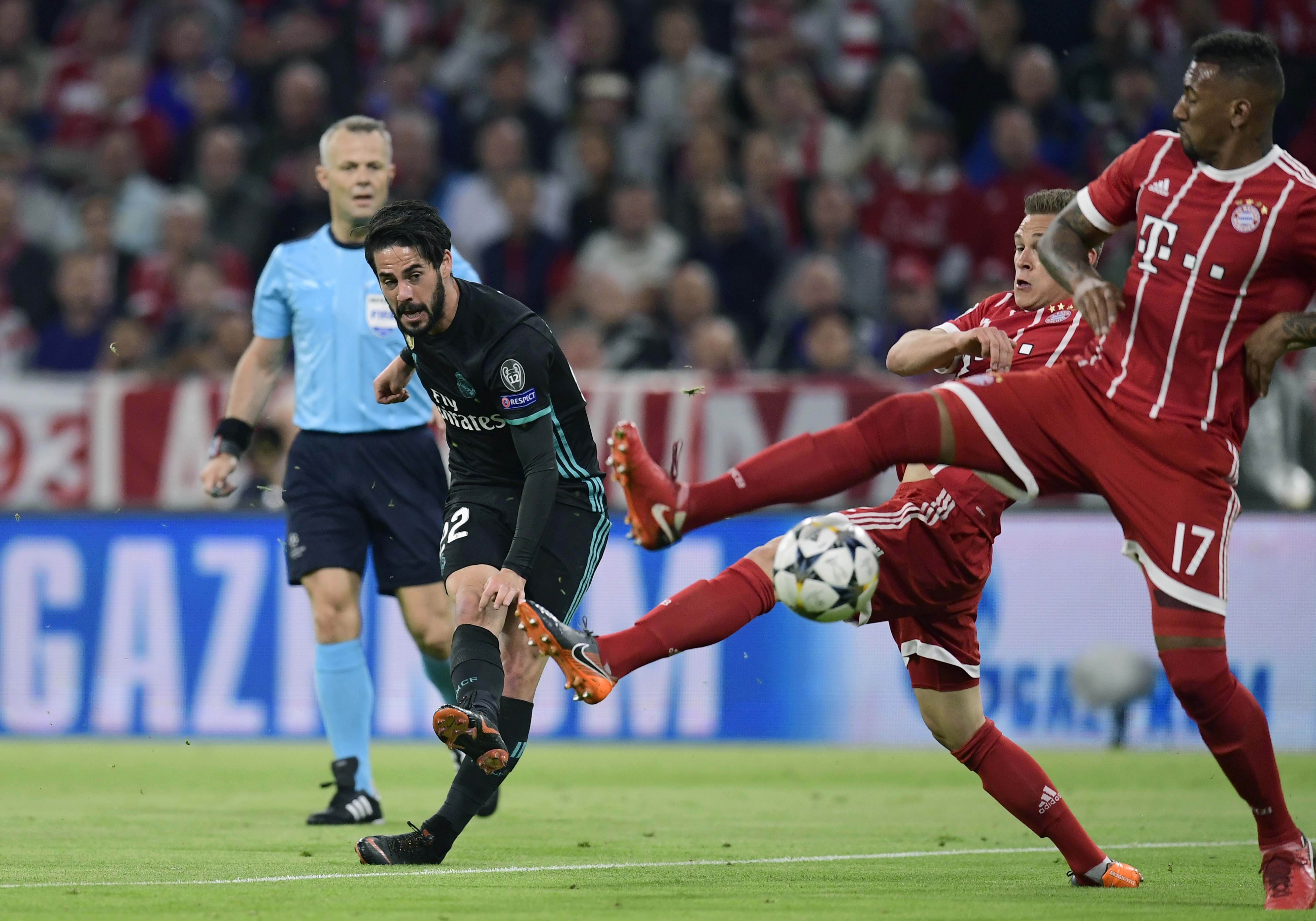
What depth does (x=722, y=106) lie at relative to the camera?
48.1 feet

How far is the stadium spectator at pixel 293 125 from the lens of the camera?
15.0 m

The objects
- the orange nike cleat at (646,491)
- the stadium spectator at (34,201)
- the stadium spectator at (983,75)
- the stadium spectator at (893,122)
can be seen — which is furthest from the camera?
the stadium spectator at (34,201)

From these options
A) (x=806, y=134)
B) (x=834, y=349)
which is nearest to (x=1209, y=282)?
(x=834, y=349)

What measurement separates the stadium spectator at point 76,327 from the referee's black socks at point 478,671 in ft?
29.0

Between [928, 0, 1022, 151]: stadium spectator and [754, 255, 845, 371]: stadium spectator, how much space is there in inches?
79.9

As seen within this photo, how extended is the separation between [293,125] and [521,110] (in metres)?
1.88

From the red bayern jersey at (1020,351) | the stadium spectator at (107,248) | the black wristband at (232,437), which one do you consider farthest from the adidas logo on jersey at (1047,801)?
the stadium spectator at (107,248)

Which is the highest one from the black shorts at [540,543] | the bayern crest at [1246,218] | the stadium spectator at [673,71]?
the stadium spectator at [673,71]

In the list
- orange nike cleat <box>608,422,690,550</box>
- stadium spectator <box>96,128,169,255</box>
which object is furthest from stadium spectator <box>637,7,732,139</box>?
orange nike cleat <box>608,422,690,550</box>

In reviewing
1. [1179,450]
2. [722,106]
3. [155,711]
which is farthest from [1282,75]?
[722,106]

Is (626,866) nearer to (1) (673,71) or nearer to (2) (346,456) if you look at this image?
(2) (346,456)

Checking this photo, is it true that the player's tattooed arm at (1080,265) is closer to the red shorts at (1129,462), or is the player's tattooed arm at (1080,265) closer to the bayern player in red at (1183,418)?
the bayern player in red at (1183,418)

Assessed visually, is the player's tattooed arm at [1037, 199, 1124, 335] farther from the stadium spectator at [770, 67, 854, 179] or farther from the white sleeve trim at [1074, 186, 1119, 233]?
the stadium spectator at [770, 67, 854, 179]

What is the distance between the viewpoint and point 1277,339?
200 inches
